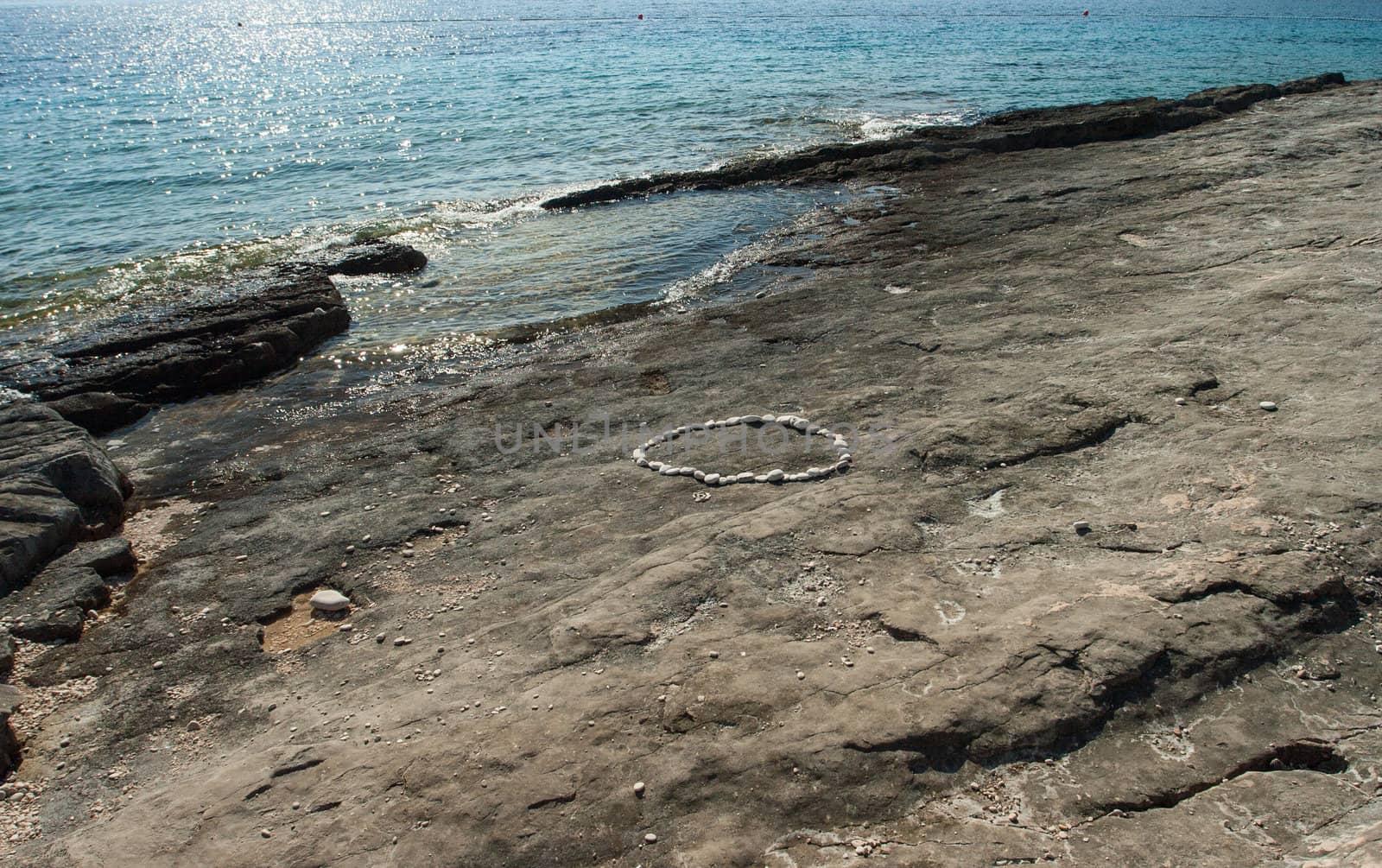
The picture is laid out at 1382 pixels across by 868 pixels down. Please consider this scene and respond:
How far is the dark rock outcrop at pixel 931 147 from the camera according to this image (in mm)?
21875

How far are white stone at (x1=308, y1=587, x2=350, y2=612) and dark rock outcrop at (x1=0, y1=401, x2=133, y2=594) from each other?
273 cm

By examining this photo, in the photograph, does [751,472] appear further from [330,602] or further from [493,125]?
[493,125]

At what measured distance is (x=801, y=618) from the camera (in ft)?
19.7

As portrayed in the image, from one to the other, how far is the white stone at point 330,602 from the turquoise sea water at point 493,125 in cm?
736

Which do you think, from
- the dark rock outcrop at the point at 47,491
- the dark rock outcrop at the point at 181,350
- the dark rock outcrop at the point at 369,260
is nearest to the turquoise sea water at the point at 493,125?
the dark rock outcrop at the point at 369,260

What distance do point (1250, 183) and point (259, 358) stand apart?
53.5 ft

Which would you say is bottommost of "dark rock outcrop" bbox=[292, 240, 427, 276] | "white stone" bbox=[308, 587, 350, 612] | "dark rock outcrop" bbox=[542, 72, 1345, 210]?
"white stone" bbox=[308, 587, 350, 612]

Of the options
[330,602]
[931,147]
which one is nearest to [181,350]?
[330,602]

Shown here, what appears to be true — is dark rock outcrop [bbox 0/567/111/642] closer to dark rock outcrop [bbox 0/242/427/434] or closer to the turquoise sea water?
dark rock outcrop [bbox 0/242/427/434]

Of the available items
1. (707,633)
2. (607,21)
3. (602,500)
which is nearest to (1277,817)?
(707,633)

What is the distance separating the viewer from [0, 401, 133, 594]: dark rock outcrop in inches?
311

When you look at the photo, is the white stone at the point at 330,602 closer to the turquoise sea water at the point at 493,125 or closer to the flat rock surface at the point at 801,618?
the flat rock surface at the point at 801,618

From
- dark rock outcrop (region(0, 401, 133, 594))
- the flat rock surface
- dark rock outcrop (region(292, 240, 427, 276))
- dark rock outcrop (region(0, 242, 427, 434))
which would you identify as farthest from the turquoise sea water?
the flat rock surface

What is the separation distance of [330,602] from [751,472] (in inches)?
149
